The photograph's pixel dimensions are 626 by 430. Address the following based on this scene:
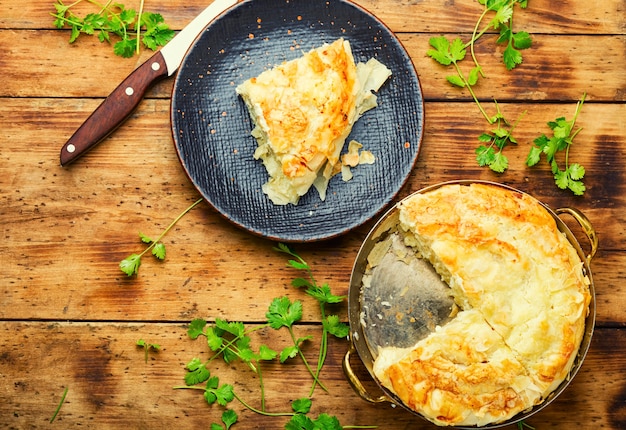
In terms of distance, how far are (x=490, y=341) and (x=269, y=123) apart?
1.35 meters

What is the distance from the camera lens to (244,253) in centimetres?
320

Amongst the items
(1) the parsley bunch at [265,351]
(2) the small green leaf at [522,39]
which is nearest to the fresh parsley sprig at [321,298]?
(1) the parsley bunch at [265,351]

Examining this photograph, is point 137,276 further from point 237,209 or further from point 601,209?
point 601,209

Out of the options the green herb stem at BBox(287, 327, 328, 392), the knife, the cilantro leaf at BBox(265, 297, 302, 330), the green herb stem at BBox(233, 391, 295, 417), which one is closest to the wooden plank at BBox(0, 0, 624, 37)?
the knife

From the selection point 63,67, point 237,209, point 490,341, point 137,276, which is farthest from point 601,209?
point 63,67

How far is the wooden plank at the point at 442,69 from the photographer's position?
3244 millimetres

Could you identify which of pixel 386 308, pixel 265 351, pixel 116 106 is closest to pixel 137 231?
pixel 116 106

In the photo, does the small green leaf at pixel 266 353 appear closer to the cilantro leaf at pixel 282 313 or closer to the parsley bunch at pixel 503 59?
the cilantro leaf at pixel 282 313

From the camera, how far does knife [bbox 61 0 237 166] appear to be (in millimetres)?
3158

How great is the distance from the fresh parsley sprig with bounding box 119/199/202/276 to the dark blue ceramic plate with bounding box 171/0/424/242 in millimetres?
234

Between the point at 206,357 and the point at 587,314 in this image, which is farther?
the point at 206,357

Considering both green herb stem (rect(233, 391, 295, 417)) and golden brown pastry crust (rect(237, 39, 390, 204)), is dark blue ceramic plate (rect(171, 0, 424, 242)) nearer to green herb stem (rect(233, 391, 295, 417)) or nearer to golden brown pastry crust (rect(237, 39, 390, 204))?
golden brown pastry crust (rect(237, 39, 390, 204))

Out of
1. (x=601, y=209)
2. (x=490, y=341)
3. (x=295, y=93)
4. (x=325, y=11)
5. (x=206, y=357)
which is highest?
(x=325, y=11)

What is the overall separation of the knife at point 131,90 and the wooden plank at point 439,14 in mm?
135
